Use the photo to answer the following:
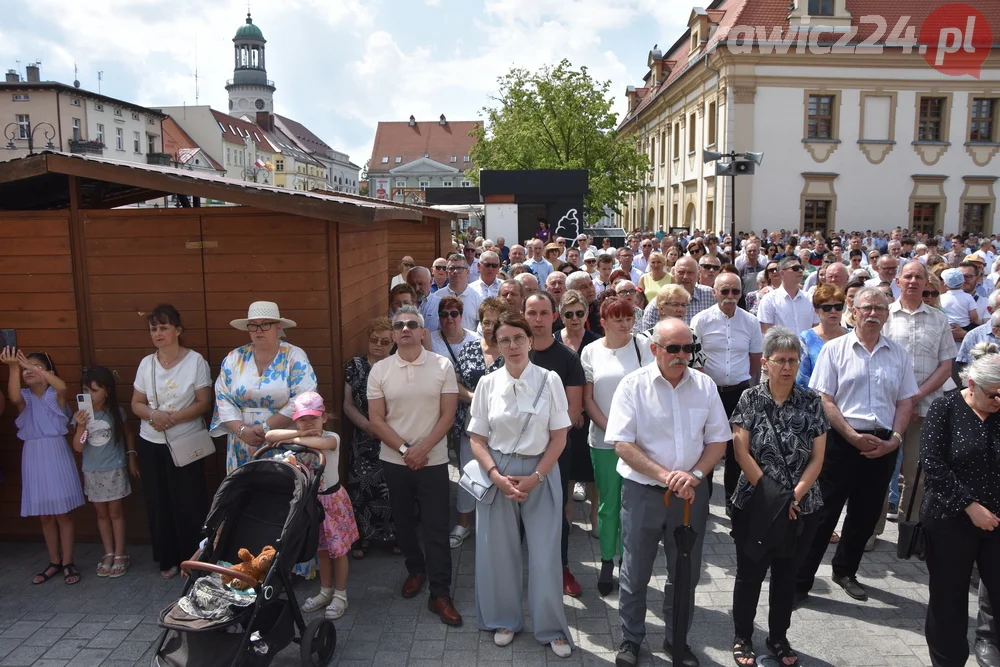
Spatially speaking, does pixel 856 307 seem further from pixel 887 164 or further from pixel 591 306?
pixel 887 164

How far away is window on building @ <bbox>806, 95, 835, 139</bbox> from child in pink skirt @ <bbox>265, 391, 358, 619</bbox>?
3076 cm

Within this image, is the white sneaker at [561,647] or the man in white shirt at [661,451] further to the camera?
the white sneaker at [561,647]

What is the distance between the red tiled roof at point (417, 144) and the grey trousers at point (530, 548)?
345 ft

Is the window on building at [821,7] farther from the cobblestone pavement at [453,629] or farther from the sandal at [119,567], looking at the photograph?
the sandal at [119,567]

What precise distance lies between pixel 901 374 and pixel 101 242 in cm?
592

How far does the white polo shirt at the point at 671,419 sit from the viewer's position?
13.3 ft

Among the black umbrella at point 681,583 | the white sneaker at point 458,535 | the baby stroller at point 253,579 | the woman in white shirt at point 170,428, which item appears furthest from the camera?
the white sneaker at point 458,535

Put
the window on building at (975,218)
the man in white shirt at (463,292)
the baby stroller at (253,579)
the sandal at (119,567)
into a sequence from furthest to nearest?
the window on building at (975,218), the man in white shirt at (463,292), the sandal at (119,567), the baby stroller at (253,579)

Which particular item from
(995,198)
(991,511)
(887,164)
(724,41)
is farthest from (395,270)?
(995,198)

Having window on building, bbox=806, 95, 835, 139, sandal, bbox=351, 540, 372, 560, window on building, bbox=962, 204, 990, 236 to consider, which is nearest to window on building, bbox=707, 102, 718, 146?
window on building, bbox=806, 95, 835, 139

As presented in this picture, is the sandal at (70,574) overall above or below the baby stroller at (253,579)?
below

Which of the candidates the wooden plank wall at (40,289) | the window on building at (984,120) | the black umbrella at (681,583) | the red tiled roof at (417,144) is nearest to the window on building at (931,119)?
the window on building at (984,120)

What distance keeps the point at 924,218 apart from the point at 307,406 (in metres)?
33.5

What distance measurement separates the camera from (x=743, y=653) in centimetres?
421
